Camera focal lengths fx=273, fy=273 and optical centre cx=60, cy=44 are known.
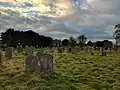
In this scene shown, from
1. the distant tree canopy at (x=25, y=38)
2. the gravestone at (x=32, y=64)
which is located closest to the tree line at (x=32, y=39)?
the distant tree canopy at (x=25, y=38)

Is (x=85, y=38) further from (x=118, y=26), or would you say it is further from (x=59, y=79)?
(x=59, y=79)

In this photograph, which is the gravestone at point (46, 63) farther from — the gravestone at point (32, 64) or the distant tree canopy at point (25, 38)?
the distant tree canopy at point (25, 38)

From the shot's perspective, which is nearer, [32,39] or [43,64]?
[43,64]

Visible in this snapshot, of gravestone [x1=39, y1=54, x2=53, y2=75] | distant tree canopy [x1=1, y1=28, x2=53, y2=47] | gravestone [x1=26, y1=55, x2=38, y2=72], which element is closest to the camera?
gravestone [x1=39, y1=54, x2=53, y2=75]

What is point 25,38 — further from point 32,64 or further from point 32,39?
point 32,64

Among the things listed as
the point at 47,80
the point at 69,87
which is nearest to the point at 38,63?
the point at 47,80

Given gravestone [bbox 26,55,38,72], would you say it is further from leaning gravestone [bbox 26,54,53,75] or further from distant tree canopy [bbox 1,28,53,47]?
distant tree canopy [bbox 1,28,53,47]

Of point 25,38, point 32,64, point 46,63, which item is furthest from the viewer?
point 25,38

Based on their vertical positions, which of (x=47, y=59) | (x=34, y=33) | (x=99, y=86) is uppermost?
(x=34, y=33)

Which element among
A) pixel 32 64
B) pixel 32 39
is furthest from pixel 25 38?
pixel 32 64

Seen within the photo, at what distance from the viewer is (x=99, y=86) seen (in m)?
15.0

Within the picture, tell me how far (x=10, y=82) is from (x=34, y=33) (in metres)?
126

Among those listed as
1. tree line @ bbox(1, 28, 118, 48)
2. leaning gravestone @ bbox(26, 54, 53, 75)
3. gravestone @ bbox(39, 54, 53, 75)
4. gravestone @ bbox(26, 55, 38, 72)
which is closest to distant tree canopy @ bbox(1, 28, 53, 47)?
tree line @ bbox(1, 28, 118, 48)

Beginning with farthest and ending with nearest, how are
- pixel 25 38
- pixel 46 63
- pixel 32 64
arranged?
1. pixel 25 38
2. pixel 32 64
3. pixel 46 63
